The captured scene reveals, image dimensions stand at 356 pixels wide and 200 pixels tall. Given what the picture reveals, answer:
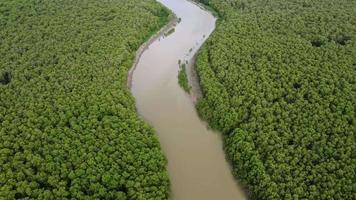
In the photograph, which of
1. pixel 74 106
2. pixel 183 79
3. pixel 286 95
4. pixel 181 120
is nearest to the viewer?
pixel 74 106

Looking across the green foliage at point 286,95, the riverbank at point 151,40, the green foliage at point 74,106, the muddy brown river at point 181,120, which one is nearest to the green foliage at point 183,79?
the muddy brown river at point 181,120

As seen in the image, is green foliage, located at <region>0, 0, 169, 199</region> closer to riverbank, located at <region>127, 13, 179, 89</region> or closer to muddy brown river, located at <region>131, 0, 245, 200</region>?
riverbank, located at <region>127, 13, 179, 89</region>

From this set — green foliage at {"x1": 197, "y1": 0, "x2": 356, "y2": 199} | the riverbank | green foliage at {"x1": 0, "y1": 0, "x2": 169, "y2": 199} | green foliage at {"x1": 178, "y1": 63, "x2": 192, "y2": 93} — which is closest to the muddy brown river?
the riverbank

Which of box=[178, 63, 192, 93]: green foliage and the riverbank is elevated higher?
the riverbank

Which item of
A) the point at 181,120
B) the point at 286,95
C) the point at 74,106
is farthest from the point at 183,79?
the point at 74,106

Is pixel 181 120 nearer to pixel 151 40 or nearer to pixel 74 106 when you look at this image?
pixel 74 106
